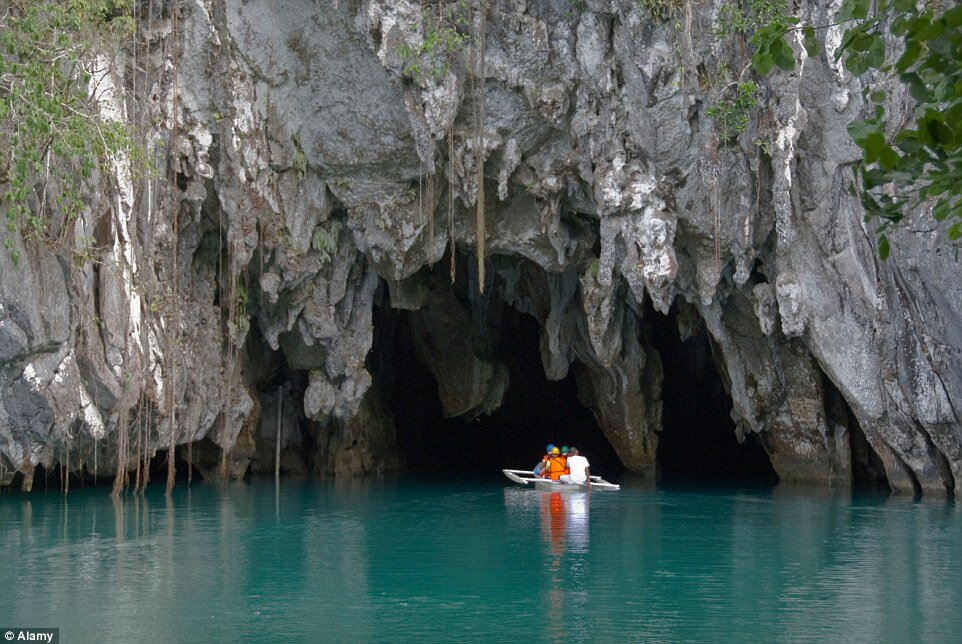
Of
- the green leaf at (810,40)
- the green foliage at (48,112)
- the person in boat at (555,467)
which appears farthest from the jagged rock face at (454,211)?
the green leaf at (810,40)

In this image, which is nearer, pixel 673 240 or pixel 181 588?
pixel 181 588

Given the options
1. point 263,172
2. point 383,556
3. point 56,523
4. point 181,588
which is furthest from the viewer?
point 263,172

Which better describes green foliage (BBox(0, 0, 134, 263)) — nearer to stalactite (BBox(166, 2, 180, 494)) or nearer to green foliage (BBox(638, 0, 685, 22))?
stalactite (BBox(166, 2, 180, 494))

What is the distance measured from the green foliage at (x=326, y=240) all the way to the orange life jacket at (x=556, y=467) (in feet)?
19.5

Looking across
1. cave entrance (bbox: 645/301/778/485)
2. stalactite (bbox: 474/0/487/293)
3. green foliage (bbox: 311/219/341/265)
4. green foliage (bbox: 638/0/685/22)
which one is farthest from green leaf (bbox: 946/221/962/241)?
cave entrance (bbox: 645/301/778/485)

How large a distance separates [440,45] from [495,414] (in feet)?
52.2

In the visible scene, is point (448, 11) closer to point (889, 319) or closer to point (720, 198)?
point (720, 198)

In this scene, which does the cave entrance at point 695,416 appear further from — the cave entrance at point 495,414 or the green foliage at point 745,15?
the green foliage at point 745,15

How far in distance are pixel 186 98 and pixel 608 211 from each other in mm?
7587

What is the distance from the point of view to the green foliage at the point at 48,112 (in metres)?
13.5

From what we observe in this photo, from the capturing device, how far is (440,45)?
17766 mm

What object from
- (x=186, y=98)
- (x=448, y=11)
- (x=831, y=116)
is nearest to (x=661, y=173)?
(x=831, y=116)

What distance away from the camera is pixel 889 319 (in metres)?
18.5

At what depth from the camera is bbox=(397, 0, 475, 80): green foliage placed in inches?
691
